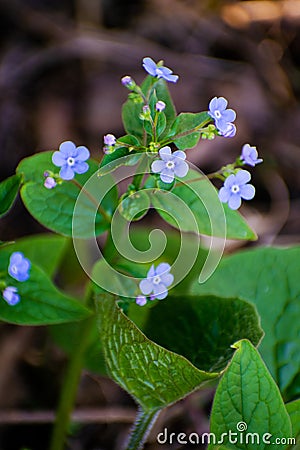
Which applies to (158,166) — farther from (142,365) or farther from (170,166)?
(142,365)

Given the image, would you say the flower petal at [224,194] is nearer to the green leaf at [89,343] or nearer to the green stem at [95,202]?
the green stem at [95,202]

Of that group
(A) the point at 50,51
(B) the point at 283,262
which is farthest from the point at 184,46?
(B) the point at 283,262

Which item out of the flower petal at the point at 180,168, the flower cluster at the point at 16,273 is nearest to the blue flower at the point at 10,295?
the flower cluster at the point at 16,273

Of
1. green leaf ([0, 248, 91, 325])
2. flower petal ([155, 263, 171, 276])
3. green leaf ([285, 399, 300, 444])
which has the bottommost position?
green leaf ([285, 399, 300, 444])

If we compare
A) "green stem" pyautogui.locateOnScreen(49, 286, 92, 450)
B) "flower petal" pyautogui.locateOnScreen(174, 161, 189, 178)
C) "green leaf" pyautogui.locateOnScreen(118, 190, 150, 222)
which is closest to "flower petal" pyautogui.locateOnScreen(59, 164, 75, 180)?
"green leaf" pyautogui.locateOnScreen(118, 190, 150, 222)

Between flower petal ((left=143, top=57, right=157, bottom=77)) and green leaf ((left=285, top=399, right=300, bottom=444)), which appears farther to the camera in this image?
green leaf ((left=285, top=399, right=300, bottom=444))

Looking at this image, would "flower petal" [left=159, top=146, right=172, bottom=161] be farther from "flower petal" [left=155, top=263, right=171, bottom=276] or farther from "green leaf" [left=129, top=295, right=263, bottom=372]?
"green leaf" [left=129, top=295, right=263, bottom=372]
